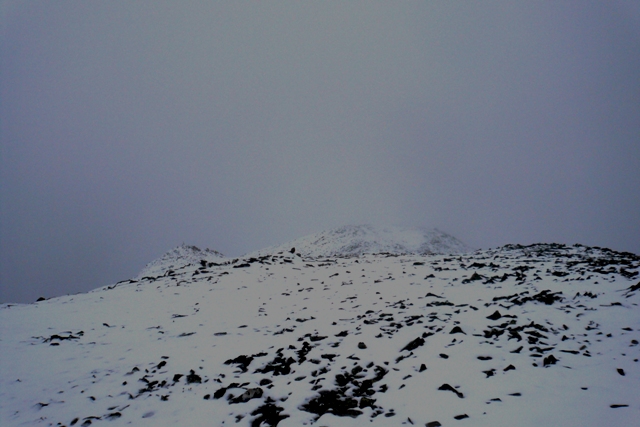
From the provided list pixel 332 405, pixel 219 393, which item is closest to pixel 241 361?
pixel 219 393

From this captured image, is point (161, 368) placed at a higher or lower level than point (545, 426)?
lower

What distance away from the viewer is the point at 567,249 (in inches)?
1000

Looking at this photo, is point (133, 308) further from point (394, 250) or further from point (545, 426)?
point (394, 250)

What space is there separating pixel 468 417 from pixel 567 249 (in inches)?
1008

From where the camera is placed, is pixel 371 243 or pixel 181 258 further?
pixel 371 243

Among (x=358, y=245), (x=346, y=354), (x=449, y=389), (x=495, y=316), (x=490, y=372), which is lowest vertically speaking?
(x=346, y=354)

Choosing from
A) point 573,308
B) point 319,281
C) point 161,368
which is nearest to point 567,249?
point 573,308

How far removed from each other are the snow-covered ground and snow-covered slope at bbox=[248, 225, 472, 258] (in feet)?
92.7

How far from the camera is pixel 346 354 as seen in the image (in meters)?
9.46

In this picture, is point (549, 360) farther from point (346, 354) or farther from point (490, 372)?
point (346, 354)

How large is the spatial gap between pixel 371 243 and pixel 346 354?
127ft

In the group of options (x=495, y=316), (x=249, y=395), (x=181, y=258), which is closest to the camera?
(x=249, y=395)

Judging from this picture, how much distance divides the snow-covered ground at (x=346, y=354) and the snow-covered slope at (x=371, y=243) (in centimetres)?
2824

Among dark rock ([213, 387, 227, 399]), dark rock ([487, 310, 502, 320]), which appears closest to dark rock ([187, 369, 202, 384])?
dark rock ([213, 387, 227, 399])
